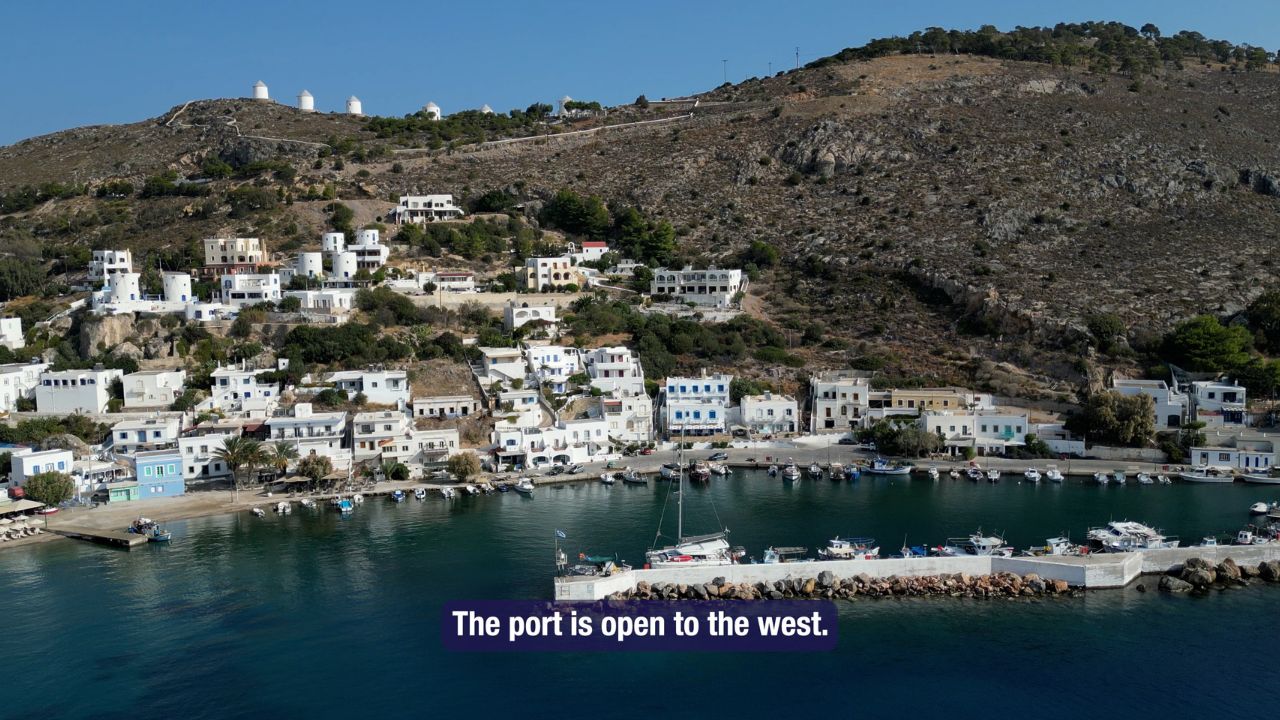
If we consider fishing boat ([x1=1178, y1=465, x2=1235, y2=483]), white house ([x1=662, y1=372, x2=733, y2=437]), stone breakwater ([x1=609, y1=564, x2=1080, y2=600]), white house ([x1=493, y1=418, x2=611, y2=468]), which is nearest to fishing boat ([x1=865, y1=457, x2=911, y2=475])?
white house ([x1=662, y1=372, x2=733, y2=437])

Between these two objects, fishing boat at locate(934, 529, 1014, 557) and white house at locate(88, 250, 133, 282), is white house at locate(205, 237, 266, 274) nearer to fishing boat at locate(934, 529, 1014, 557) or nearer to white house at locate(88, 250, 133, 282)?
white house at locate(88, 250, 133, 282)

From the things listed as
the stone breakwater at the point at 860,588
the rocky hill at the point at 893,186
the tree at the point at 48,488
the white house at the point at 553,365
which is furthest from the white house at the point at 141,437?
the rocky hill at the point at 893,186

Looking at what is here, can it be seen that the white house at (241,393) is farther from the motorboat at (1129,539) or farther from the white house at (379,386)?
the motorboat at (1129,539)

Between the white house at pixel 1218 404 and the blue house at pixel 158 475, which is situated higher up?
the white house at pixel 1218 404

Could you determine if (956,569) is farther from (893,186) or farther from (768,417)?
(893,186)

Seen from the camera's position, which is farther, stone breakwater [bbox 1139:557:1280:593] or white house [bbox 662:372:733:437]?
white house [bbox 662:372:733:437]

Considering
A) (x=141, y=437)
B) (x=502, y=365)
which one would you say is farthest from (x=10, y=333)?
(x=502, y=365)
